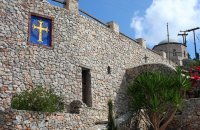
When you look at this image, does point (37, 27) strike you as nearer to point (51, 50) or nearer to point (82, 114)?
point (51, 50)

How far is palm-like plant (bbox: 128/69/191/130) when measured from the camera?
15.6 meters

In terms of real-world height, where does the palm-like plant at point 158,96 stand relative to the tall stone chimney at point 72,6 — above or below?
below

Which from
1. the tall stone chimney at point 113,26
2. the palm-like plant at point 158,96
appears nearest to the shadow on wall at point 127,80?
the tall stone chimney at point 113,26

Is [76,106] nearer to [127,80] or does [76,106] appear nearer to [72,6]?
[72,6]

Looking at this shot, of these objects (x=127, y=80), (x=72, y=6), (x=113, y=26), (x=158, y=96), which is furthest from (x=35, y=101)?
(x=113, y=26)

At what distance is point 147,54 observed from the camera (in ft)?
88.1

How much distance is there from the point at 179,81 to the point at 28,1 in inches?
335

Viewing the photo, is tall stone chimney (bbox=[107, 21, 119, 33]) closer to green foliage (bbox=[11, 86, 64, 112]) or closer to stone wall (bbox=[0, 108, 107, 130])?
stone wall (bbox=[0, 108, 107, 130])

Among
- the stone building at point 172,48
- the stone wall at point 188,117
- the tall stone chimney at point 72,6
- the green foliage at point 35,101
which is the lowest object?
the stone wall at point 188,117

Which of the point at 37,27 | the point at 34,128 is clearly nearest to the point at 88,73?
the point at 37,27

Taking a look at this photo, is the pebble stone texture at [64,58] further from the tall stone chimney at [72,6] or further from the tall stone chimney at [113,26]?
the tall stone chimney at [113,26]

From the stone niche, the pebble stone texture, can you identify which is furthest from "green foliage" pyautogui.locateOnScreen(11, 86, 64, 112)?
the stone niche

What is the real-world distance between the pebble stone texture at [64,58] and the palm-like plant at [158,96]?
2609 mm

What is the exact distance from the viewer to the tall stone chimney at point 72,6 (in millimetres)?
20016
